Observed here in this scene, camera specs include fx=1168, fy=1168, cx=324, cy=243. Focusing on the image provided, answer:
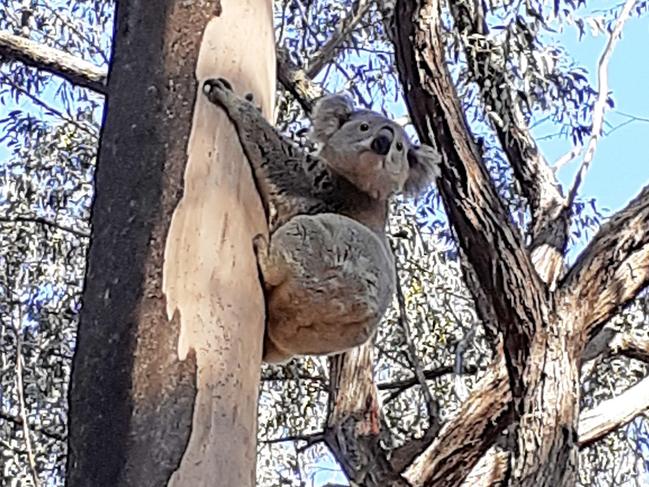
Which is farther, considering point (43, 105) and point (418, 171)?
point (43, 105)

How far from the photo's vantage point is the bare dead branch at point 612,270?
4.04 m

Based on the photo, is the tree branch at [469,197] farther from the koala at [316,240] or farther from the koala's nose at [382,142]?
the koala at [316,240]

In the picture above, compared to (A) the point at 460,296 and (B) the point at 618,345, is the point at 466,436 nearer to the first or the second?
(B) the point at 618,345

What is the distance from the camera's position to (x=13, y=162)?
6285 mm

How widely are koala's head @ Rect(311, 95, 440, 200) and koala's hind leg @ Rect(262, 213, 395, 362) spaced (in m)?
0.48

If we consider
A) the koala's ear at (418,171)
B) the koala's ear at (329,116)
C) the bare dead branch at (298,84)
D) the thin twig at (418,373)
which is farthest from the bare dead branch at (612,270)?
the bare dead branch at (298,84)

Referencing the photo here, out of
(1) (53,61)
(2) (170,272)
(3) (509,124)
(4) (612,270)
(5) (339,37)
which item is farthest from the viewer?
(5) (339,37)

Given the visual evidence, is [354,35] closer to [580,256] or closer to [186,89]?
[580,256]

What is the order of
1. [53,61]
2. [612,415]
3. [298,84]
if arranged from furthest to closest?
[298,84] < [53,61] < [612,415]

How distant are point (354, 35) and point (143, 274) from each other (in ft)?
16.3

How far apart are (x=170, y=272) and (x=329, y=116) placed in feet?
4.55

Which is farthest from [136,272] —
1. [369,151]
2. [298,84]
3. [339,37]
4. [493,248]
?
[339,37]

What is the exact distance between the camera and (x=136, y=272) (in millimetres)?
1600

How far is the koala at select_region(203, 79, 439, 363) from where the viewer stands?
6.11ft
